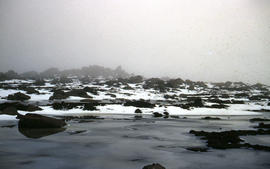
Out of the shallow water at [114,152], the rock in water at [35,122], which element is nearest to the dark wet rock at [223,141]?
the shallow water at [114,152]

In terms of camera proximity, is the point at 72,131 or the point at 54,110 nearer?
the point at 72,131

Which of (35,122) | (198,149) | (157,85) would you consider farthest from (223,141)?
(157,85)

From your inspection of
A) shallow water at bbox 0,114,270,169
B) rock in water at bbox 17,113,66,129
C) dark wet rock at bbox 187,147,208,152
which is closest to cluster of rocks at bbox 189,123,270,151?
shallow water at bbox 0,114,270,169

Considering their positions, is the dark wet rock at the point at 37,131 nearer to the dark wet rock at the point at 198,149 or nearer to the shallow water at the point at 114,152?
the shallow water at the point at 114,152

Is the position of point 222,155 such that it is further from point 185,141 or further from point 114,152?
point 114,152

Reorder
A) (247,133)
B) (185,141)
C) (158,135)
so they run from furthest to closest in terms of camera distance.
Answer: (247,133)
(158,135)
(185,141)

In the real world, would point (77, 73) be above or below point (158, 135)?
above

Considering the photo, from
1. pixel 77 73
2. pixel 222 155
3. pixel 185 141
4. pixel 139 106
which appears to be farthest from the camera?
Result: pixel 77 73

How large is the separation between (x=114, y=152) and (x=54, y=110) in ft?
53.7

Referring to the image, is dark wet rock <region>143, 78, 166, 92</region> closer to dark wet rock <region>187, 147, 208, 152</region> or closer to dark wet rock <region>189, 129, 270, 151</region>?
dark wet rock <region>189, 129, 270, 151</region>

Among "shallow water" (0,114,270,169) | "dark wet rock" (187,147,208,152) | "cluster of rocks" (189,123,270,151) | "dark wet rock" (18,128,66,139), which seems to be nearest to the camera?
"shallow water" (0,114,270,169)

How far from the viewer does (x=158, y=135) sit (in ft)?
45.3

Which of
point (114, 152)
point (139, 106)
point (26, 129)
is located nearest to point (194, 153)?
point (114, 152)

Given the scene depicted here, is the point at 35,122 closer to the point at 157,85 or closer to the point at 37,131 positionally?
the point at 37,131
